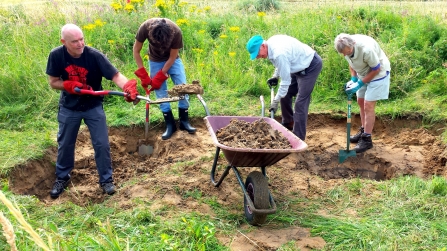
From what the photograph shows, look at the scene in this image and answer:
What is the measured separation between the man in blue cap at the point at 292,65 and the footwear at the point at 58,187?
249 centimetres

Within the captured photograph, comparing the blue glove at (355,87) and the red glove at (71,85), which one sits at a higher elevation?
the red glove at (71,85)

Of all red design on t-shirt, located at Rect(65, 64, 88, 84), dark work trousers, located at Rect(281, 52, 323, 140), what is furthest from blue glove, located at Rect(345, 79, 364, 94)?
red design on t-shirt, located at Rect(65, 64, 88, 84)

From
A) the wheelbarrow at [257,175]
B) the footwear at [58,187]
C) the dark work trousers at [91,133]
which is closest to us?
the wheelbarrow at [257,175]

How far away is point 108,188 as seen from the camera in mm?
4672

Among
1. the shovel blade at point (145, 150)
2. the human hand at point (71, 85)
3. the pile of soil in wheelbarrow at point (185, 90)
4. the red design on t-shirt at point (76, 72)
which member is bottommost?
the shovel blade at point (145, 150)

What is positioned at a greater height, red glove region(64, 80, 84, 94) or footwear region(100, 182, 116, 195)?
red glove region(64, 80, 84, 94)

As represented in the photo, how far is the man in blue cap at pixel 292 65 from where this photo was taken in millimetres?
4914

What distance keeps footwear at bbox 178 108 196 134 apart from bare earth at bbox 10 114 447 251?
0.35 ft

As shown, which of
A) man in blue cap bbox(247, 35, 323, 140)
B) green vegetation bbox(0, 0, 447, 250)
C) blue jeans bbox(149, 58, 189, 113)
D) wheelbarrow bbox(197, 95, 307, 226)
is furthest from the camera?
blue jeans bbox(149, 58, 189, 113)

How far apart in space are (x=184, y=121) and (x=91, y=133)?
5.82ft

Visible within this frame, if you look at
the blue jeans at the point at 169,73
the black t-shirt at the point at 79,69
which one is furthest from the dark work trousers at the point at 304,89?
the black t-shirt at the point at 79,69

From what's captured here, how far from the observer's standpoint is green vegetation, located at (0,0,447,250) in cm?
341

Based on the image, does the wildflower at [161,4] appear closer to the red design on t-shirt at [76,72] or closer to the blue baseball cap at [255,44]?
the blue baseball cap at [255,44]

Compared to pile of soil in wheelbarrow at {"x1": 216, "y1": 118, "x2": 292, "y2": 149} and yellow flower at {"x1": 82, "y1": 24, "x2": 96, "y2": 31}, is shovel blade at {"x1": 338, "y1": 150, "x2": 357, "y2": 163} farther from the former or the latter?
yellow flower at {"x1": 82, "y1": 24, "x2": 96, "y2": 31}
